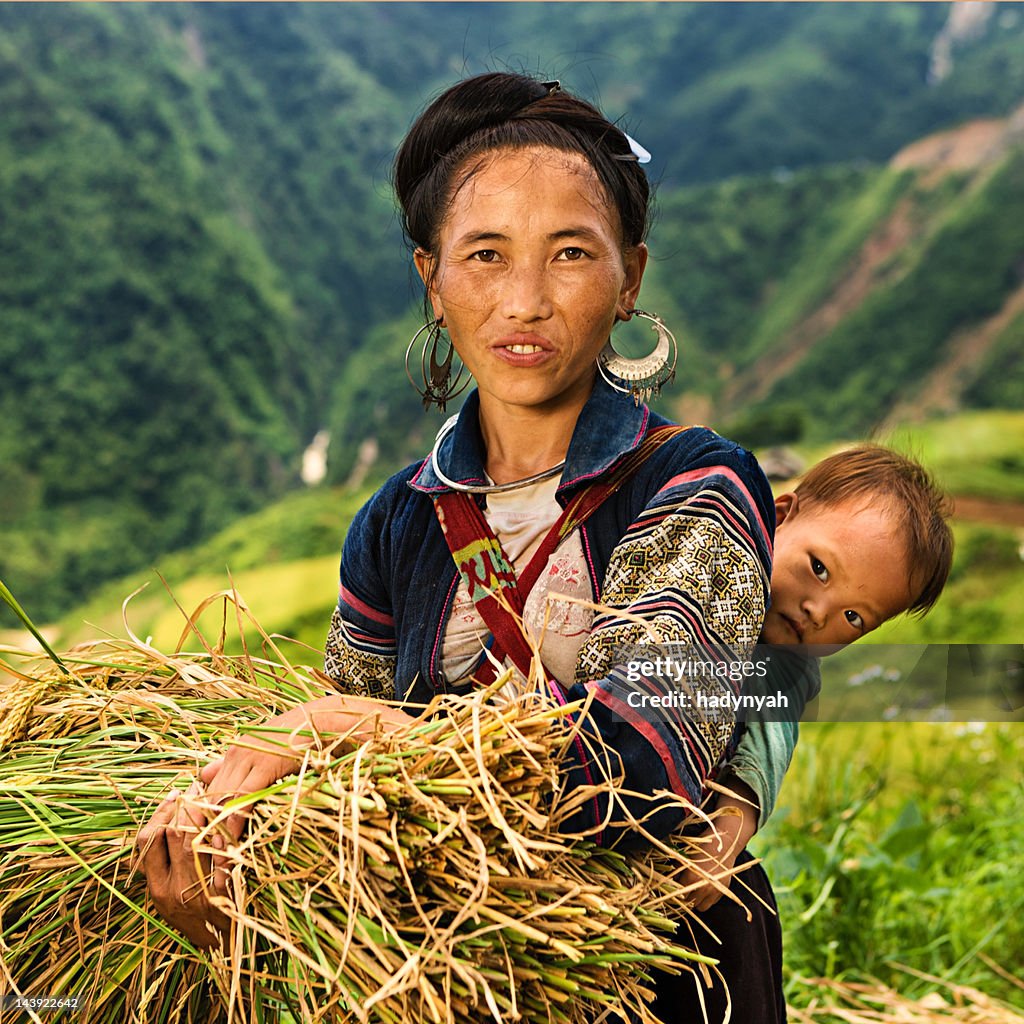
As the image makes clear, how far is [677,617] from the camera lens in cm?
135

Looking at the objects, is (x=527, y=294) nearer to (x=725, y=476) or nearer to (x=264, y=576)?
(x=725, y=476)

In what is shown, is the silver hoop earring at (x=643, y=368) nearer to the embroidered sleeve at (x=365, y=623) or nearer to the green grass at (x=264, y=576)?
the embroidered sleeve at (x=365, y=623)

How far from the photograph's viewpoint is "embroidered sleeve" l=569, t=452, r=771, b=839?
4.14 feet

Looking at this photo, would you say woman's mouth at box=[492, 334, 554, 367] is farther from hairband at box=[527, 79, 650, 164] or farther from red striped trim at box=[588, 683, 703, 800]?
red striped trim at box=[588, 683, 703, 800]

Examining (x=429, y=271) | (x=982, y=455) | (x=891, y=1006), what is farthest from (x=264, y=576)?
(x=429, y=271)

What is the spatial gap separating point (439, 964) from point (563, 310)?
81cm

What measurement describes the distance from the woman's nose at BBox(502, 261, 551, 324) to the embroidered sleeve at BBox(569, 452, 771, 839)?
0.91 ft

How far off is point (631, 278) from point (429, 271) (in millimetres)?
287

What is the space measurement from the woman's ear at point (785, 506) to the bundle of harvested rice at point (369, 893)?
0.72 m

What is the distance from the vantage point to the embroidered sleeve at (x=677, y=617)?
1.26 metres

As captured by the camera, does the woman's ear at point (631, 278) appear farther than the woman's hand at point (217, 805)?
Yes

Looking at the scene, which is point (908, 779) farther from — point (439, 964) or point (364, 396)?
point (364, 396)

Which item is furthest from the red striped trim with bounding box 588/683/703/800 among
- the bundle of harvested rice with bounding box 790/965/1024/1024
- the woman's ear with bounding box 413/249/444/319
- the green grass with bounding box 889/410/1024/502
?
the green grass with bounding box 889/410/1024/502

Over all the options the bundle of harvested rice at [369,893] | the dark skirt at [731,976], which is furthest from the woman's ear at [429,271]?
the dark skirt at [731,976]
